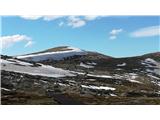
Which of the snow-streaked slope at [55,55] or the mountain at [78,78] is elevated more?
the snow-streaked slope at [55,55]

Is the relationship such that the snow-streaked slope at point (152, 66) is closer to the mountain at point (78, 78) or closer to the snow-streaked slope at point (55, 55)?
the mountain at point (78, 78)

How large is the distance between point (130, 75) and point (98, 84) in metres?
0.54

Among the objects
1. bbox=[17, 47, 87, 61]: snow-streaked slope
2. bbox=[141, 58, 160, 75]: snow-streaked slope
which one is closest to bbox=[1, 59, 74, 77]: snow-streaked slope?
bbox=[17, 47, 87, 61]: snow-streaked slope

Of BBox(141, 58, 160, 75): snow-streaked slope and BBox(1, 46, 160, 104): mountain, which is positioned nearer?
BBox(1, 46, 160, 104): mountain

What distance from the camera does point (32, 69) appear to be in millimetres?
14508

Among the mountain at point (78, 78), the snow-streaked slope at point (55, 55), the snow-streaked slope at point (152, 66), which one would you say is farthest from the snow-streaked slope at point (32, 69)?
the snow-streaked slope at point (152, 66)

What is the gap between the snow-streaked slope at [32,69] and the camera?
14.5 m

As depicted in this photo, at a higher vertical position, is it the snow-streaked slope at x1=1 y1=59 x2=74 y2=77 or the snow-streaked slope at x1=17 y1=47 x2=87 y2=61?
the snow-streaked slope at x1=17 y1=47 x2=87 y2=61

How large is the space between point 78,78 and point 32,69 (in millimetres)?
750

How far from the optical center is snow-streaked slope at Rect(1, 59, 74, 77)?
1448 centimetres

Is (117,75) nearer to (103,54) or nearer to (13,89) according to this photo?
(103,54)

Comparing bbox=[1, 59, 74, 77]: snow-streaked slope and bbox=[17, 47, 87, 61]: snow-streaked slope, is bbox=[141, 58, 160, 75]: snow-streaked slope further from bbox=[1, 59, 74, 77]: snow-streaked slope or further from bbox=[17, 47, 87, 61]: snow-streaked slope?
bbox=[1, 59, 74, 77]: snow-streaked slope

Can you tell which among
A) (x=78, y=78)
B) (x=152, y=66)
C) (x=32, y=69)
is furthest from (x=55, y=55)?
(x=152, y=66)
